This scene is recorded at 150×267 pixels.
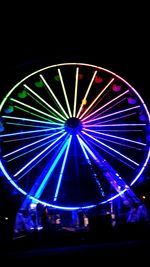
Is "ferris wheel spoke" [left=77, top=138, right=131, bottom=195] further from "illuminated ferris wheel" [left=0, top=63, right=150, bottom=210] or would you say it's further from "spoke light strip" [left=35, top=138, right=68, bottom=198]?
"spoke light strip" [left=35, top=138, right=68, bottom=198]

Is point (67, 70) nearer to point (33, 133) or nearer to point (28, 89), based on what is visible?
point (28, 89)

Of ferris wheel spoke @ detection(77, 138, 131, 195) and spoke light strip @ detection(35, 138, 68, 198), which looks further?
ferris wheel spoke @ detection(77, 138, 131, 195)

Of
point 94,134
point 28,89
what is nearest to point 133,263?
point 94,134

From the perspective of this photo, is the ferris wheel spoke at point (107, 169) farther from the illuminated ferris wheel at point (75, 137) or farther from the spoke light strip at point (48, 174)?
the spoke light strip at point (48, 174)

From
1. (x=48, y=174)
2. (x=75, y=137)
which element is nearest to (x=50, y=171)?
(x=48, y=174)

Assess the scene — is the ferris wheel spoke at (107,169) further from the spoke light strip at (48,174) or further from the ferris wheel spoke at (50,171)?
A: the spoke light strip at (48,174)

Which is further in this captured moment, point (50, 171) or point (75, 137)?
point (75, 137)

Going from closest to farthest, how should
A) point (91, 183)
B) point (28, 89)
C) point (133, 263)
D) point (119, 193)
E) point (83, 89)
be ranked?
point (133, 263) < point (119, 193) < point (28, 89) < point (91, 183) < point (83, 89)

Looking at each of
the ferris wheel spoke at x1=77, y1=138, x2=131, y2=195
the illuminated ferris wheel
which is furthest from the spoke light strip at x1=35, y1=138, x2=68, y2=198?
the ferris wheel spoke at x1=77, y1=138, x2=131, y2=195

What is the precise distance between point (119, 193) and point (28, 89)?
4046mm

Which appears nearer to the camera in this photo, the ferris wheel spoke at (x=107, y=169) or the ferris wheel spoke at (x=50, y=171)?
the ferris wheel spoke at (x=50, y=171)

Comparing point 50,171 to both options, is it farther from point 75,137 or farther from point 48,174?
point 75,137

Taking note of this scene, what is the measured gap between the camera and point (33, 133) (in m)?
11.1

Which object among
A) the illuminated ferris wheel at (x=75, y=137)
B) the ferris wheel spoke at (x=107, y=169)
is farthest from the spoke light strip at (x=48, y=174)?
the ferris wheel spoke at (x=107, y=169)
